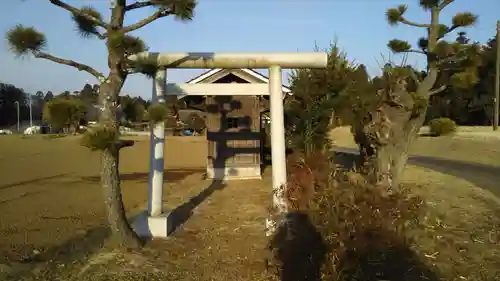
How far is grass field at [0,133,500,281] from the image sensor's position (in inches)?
213

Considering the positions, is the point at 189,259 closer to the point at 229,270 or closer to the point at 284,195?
the point at 229,270

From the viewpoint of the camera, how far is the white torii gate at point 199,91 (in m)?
7.02

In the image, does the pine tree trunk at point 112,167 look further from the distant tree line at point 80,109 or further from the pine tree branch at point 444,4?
the pine tree branch at point 444,4

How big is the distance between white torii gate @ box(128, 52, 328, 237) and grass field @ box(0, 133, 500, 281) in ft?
1.58

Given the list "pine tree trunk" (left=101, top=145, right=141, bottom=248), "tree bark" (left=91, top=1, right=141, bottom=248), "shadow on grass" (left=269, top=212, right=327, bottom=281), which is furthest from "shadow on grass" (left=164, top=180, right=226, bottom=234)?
"shadow on grass" (left=269, top=212, right=327, bottom=281)

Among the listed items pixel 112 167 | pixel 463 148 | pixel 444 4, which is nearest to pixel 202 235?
pixel 112 167

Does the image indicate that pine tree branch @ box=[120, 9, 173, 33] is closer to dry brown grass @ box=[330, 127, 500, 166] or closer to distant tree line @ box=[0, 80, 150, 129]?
distant tree line @ box=[0, 80, 150, 129]

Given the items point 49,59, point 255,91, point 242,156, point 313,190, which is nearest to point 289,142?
point 242,156

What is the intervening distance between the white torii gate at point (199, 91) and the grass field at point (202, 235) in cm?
48

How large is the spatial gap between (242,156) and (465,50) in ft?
21.3

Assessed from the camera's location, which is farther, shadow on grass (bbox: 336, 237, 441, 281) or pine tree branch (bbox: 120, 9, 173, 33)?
pine tree branch (bbox: 120, 9, 173, 33)

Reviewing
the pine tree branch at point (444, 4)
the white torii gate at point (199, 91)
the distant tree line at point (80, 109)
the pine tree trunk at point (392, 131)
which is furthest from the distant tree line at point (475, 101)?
the distant tree line at point (80, 109)

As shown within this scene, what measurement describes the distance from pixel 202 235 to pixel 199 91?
7.91ft

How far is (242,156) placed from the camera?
13867 mm
